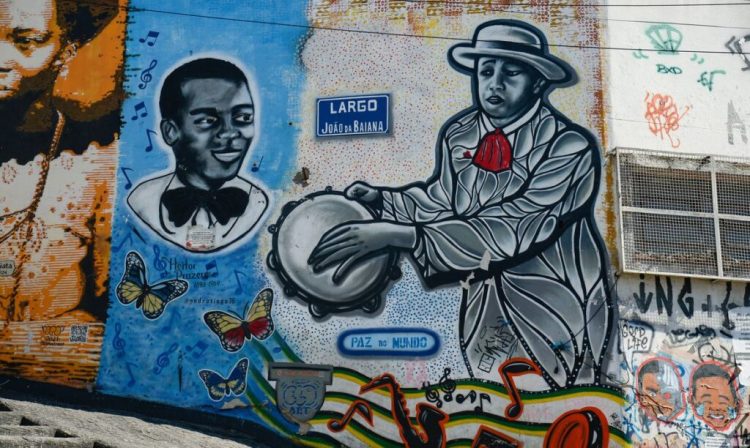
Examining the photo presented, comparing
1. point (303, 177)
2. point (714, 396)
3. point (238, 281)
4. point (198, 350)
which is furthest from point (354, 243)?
point (714, 396)

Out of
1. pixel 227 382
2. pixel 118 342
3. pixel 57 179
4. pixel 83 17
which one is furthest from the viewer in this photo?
pixel 83 17

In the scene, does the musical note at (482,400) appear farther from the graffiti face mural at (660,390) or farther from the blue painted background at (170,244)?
the blue painted background at (170,244)

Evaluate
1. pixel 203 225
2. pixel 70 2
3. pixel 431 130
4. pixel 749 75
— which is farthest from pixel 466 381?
pixel 70 2

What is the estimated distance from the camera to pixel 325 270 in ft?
42.1

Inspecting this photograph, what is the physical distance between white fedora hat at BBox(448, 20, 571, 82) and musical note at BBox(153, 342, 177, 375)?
5.68 metres

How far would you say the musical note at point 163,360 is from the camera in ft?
42.4

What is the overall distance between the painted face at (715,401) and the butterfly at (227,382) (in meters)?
6.07

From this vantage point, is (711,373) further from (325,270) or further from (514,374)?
(325,270)

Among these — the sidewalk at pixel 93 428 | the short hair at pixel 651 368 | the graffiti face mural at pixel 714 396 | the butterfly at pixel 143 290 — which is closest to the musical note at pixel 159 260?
the butterfly at pixel 143 290

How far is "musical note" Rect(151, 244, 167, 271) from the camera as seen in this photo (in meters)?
13.3

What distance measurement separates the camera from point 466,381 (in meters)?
12.1

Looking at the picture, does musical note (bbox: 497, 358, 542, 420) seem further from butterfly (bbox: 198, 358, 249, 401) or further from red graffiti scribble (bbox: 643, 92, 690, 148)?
red graffiti scribble (bbox: 643, 92, 690, 148)

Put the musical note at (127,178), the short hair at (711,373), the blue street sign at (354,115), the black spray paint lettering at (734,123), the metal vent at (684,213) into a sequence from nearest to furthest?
the short hair at (711,373) < the metal vent at (684,213) < the black spray paint lettering at (734,123) < the blue street sign at (354,115) < the musical note at (127,178)

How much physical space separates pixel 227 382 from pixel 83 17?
6191mm
